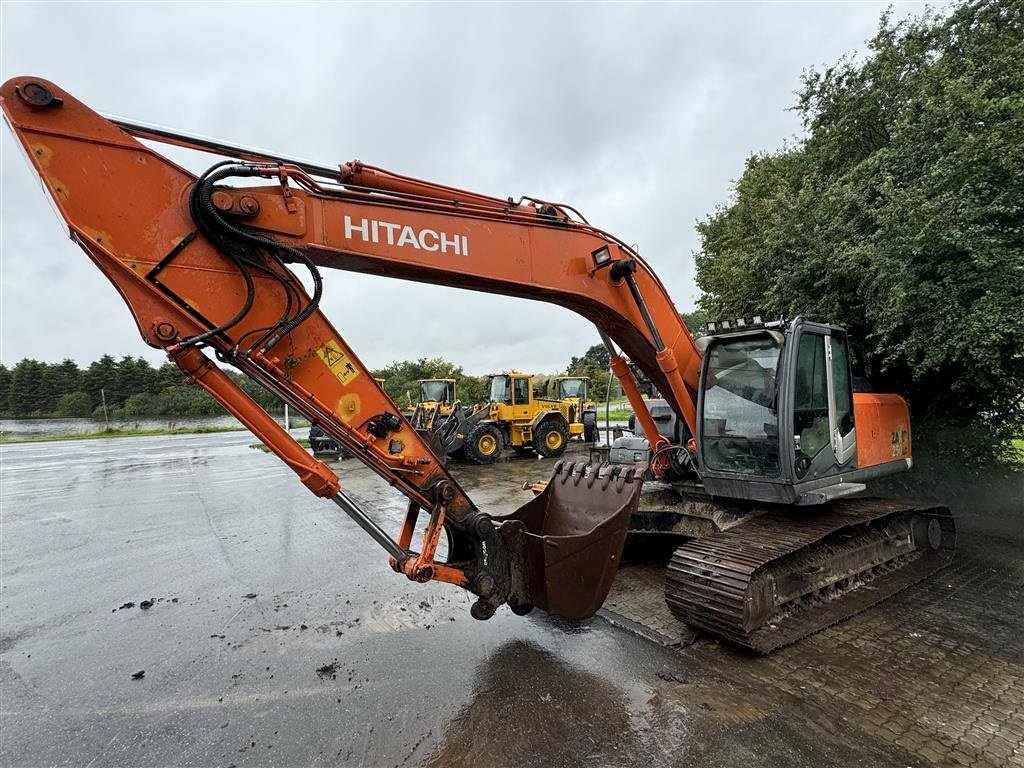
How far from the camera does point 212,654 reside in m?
3.93

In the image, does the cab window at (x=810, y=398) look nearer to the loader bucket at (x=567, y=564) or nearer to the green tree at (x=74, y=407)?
the loader bucket at (x=567, y=564)

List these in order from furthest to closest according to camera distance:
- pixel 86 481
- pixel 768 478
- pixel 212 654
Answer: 1. pixel 86 481
2. pixel 768 478
3. pixel 212 654

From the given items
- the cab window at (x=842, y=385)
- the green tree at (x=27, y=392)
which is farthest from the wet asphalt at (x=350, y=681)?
the green tree at (x=27, y=392)

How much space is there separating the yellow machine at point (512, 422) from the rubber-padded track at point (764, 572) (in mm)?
9974

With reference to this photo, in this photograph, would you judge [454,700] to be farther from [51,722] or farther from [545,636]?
[51,722]

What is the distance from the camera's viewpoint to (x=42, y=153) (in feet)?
7.94

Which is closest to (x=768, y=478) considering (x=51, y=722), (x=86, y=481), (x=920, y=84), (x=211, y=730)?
(x=211, y=730)

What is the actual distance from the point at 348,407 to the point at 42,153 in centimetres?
180

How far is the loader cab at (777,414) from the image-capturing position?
428 cm

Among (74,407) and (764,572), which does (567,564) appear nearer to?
(764,572)

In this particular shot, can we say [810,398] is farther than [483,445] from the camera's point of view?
No

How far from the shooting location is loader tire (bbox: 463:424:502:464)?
14.2m

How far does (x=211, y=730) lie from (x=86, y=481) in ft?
43.9

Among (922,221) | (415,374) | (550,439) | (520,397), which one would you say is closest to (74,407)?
(415,374)
